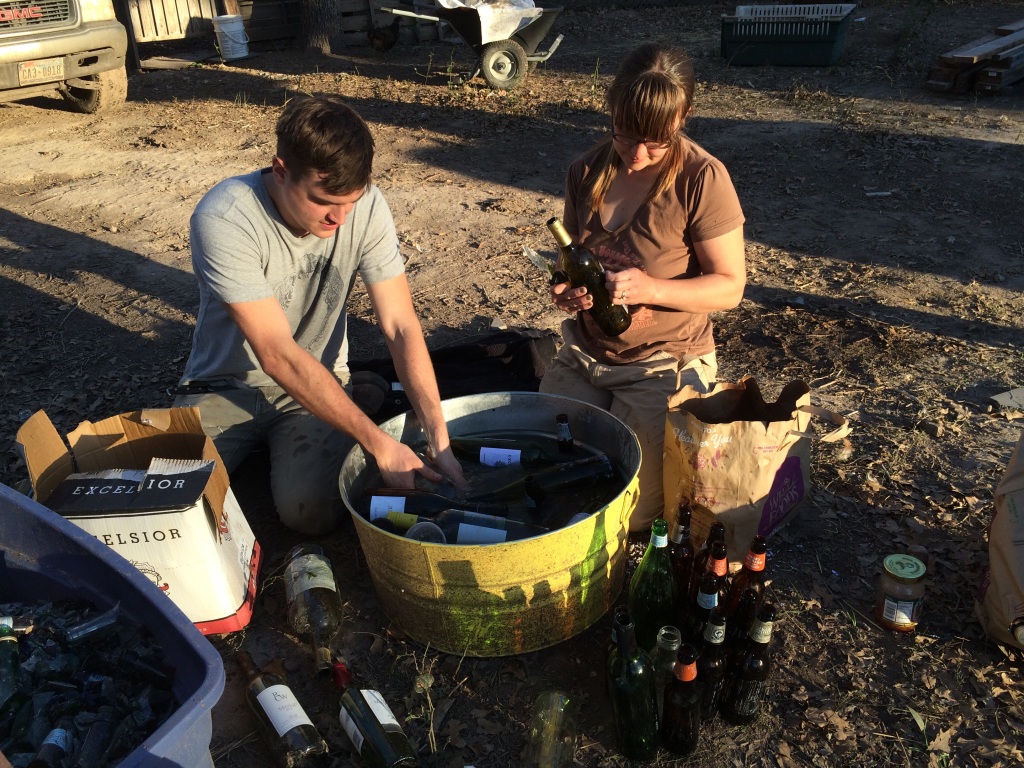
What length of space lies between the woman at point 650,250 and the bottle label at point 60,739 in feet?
7.18

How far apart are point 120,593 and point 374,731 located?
0.87m

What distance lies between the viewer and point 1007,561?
9.30ft

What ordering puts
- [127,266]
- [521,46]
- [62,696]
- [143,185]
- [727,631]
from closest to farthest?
[62,696], [727,631], [127,266], [143,185], [521,46]

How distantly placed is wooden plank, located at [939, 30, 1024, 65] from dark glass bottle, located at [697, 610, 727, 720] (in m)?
8.46

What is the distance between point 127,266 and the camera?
6.01 meters

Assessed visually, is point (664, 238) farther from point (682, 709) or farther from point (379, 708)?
point (379, 708)

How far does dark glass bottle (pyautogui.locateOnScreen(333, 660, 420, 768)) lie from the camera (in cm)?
256

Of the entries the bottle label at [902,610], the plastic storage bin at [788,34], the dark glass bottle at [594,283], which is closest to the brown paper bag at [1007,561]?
the bottle label at [902,610]

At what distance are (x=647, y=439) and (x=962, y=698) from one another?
1.43 m

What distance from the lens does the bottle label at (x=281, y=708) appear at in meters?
2.62

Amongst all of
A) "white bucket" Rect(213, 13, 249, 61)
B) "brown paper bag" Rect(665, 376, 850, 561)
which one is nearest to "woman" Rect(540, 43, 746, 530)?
"brown paper bag" Rect(665, 376, 850, 561)

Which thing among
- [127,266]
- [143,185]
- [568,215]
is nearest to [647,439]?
[568,215]

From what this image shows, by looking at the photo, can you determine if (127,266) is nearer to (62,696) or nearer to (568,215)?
(568,215)

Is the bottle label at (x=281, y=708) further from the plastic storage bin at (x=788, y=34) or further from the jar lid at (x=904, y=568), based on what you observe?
the plastic storage bin at (x=788, y=34)
